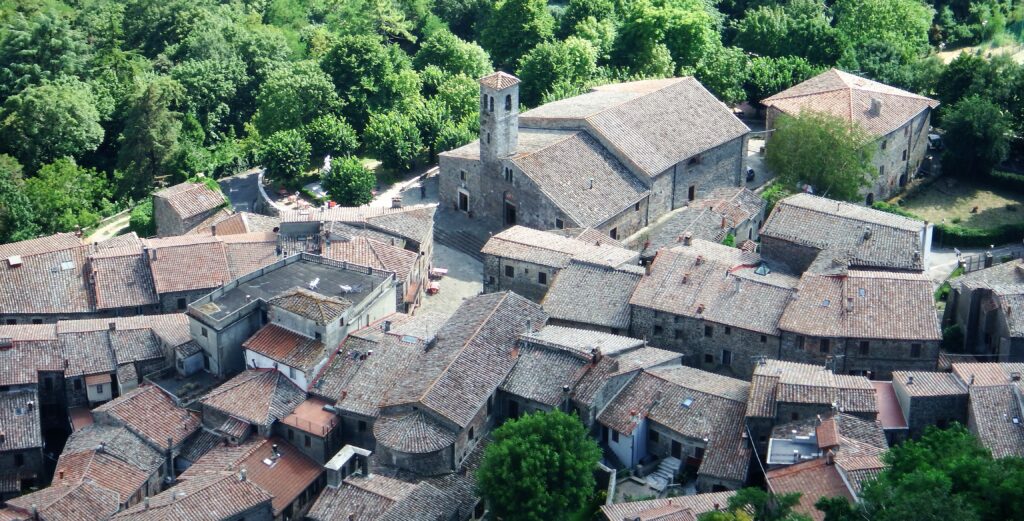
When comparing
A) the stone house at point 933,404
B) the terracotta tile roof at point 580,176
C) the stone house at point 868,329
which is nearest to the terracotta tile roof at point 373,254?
the terracotta tile roof at point 580,176

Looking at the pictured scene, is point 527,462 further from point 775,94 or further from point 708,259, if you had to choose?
point 775,94

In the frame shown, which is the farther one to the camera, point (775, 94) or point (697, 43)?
point (697, 43)

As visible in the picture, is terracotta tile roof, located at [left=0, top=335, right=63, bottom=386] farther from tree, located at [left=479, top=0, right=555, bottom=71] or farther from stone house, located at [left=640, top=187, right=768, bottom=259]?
tree, located at [left=479, top=0, right=555, bottom=71]

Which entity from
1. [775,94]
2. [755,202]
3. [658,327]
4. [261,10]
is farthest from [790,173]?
[261,10]

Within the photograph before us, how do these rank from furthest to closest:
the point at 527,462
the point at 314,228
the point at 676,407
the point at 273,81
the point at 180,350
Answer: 1. the point at 273,81
2. the point at 314,228
3. the point at 180,350
4. the point at 676,407
5. the point at 527,462

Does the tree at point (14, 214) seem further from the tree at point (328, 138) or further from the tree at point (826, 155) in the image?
the tree at point (826, 155)
